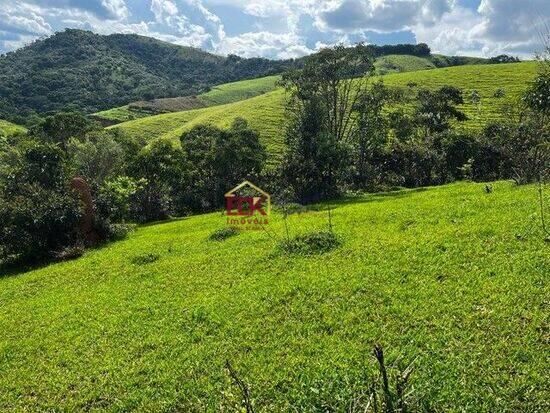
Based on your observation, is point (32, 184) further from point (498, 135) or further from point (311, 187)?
point (498, 135)

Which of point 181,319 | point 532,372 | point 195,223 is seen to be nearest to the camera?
point 532,372

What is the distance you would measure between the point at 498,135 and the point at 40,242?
50.0 metres

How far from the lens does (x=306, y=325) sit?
12789 mm

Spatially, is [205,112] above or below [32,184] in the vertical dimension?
above

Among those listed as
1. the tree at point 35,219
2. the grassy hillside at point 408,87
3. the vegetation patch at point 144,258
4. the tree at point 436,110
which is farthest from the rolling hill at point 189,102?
the vegetation patch at point 144,258

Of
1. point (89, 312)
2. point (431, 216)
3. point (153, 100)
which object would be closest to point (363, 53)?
point (431, 216)

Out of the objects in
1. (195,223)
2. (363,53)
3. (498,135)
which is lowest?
(195,223)

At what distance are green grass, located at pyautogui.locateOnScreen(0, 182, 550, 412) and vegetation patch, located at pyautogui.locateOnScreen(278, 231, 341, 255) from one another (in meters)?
0.42

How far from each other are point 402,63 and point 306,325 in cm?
18951

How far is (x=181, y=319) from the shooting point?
1447 centimetres

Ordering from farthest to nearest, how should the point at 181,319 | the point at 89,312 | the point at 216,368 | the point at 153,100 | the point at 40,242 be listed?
the point at 153,100 < the point at 40,242 < the point at 89,312 < the point at 181,319 < the point at 216,368

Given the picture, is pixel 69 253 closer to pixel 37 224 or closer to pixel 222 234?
pixel 37 224

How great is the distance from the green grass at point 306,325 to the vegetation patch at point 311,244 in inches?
16.5

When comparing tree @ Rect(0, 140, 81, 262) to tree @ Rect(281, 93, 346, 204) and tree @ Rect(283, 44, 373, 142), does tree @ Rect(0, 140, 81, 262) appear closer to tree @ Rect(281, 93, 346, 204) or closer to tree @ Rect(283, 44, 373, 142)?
tree @ Rect(281, 93, 346, 204)
